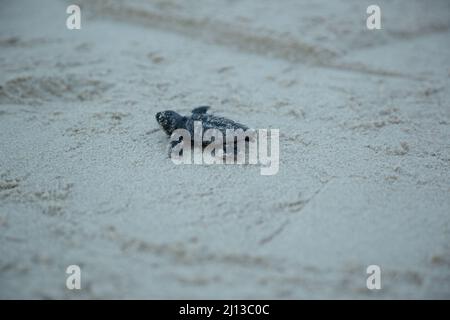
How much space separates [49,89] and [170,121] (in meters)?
1.05

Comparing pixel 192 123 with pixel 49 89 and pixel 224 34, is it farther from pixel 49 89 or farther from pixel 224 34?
pixel 224 34

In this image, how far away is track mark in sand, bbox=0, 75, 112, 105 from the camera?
268 cm

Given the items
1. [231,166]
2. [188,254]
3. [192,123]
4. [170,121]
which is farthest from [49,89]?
[188,254]

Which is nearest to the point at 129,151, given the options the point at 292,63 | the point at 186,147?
the point at 186,147

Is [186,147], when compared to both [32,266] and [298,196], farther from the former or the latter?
[32,266]

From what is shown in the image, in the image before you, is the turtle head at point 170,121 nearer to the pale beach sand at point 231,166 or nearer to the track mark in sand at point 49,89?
the pale beach sand at point 231,166

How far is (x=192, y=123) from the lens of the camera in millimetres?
2184

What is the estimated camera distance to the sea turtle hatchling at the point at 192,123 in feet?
7.04

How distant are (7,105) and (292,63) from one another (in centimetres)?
208

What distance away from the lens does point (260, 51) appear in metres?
3.32

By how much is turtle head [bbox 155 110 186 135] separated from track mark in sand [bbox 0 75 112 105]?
68cm

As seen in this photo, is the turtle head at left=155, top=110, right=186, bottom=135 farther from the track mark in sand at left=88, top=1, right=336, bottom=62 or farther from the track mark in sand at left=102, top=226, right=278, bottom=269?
the track mark in sand at left=88, top=1, right=336, bottom=62

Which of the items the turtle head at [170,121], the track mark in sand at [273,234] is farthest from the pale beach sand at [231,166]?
the turtle head at [170,121]

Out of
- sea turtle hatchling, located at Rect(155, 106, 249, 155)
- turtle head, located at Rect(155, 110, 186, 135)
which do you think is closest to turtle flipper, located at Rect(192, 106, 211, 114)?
sea turtle hatchling, located at Rect(155, 106, 249, 155)
